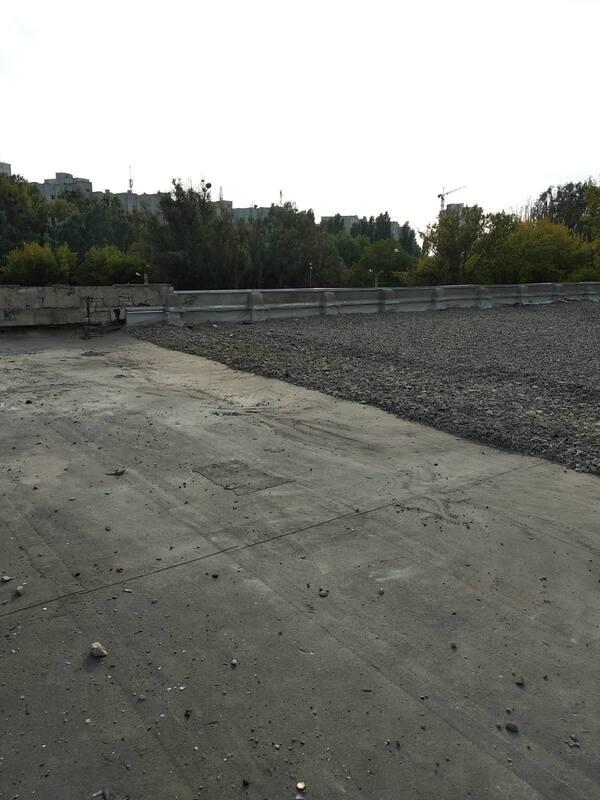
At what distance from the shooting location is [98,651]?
3303 mm

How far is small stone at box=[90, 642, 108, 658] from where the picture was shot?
329cm

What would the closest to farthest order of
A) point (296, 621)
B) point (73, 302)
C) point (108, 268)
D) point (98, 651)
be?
point (98, 651), point (296, 621), point (73, 302), point (108, 268)

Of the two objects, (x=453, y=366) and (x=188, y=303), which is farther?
(x=188, y=303)

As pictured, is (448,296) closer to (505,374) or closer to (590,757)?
(505,374)

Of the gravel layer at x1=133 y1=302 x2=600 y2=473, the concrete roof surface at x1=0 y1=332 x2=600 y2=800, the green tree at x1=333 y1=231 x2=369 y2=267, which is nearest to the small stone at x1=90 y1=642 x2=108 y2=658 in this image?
the concrete roof surface at x1=0 y1=332 x2=600 y2=800

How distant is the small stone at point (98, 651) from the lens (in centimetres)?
329

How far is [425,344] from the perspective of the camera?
14164 millimetres

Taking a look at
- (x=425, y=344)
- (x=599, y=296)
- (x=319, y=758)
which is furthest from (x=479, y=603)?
(x=599, y=296)

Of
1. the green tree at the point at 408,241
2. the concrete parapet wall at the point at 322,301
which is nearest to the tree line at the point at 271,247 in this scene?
the concrete parapet wall at the point at 322,301

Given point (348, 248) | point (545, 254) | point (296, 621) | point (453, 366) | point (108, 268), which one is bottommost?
point (296, 621)

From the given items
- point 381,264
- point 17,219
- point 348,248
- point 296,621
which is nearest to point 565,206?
point 381,264

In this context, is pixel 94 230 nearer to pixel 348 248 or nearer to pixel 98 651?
pixel 348 248

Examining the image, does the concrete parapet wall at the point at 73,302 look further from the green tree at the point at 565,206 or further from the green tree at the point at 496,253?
the green tree at the point at 565,206

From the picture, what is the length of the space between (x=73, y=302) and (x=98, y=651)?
14.3m
